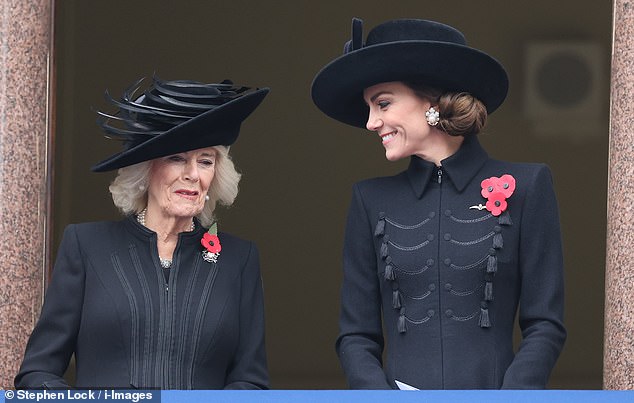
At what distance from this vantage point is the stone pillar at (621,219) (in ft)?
20.4

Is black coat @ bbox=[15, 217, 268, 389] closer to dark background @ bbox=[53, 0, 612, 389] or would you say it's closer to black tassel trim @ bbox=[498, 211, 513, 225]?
black tassel trim @ bbox=[498, 211, 513, 225]

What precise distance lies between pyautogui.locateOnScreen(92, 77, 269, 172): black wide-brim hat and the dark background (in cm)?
667

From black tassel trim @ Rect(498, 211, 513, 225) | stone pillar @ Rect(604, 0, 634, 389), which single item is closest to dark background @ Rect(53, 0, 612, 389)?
stone pillar @ Rect(604, 0, 634, 389)

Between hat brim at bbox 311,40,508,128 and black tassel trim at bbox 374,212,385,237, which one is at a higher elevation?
hat brim at bbox 311,40,508,128

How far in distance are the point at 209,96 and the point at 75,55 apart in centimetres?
678

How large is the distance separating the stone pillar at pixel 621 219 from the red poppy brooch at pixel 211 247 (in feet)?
5.70

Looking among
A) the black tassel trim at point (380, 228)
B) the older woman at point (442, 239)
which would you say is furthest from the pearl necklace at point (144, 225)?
the black tassel trim at point (380, 228)

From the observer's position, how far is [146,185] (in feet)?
18.2

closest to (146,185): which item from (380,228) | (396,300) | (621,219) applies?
(380,228)

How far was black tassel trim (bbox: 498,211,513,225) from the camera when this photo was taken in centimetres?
529

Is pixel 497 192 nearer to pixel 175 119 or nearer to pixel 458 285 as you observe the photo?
pixel 458 285

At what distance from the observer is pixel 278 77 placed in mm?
12414

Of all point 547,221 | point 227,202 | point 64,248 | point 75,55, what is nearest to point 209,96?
point 227,202

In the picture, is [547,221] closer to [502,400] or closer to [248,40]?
[502,400]
